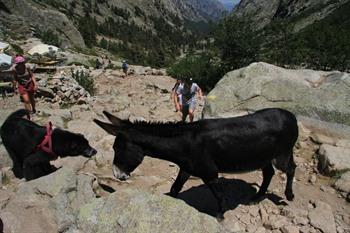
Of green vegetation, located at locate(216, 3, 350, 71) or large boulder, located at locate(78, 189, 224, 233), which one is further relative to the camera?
green vegetation, located at locate(216, 3, 350, 71)

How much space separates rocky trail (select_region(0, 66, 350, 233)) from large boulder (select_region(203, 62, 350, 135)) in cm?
85

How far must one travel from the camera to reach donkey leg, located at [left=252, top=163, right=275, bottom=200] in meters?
7.22

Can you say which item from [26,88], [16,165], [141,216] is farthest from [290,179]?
[26,88]

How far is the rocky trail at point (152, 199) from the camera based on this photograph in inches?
192

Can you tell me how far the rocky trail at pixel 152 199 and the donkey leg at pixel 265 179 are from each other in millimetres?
156

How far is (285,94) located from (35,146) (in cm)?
671

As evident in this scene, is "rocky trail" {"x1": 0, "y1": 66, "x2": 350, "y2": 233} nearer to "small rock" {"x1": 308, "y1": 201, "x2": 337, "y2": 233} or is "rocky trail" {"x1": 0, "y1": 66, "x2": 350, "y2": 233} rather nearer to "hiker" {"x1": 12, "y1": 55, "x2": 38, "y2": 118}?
"small rock" {"x1": 308, "y1": 201, "x2": 337, "y2": 233}

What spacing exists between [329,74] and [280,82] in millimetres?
1658

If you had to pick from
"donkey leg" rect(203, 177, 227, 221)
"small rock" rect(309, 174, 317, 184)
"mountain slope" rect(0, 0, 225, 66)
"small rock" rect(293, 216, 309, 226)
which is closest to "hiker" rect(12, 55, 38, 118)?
"donkey leg" rect(203, 177, 227, 221)

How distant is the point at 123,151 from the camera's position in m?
Answer: 5.82

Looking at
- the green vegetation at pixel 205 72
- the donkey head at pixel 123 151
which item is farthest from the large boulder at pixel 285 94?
the green vegetation at pixel 205 72

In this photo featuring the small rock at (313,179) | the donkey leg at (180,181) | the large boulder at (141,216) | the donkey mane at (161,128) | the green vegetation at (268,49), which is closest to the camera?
the large boulder at (141,216)

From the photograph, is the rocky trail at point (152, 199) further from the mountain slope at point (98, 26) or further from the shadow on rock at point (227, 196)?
the mountain slope at point (98, 26)

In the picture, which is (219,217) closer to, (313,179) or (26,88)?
(313,179)
